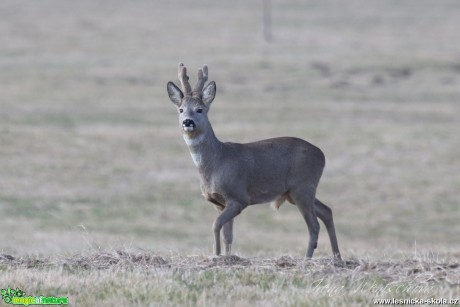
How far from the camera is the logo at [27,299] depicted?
27.8 ft

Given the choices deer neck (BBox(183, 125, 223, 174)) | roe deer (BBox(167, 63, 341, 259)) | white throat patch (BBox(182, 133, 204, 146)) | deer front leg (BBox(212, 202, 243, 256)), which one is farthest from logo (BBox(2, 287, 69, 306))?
white throat patch (BBox(182, 133, 204, 146))

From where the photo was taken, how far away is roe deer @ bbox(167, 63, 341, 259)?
11766mm

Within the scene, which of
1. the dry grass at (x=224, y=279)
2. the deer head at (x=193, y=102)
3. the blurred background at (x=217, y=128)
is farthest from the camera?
the blurred background at (x=217, y=128)

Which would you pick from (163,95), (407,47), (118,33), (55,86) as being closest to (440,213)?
(163,95)

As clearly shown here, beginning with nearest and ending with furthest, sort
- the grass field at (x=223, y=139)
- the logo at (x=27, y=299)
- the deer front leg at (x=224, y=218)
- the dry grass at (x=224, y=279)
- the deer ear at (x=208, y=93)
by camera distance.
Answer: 1. the logo at (x=27, y=299)
2. the dry grass at (x=224, y=279)
3. the grass field at (x=223, y=139)
4. the deer front leg at (x=224, y=218)
5. the deer ear at (x=208, y=93)

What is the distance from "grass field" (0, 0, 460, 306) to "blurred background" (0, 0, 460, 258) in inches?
3.8

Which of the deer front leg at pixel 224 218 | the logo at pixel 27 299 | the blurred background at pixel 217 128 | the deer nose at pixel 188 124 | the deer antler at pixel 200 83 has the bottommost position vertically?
the logo at pixel 27 299

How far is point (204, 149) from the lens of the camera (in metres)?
12.0

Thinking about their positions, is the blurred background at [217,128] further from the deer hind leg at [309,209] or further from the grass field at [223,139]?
the deer hind leg at [309,209]

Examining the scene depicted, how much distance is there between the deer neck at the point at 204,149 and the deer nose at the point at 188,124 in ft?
0.92

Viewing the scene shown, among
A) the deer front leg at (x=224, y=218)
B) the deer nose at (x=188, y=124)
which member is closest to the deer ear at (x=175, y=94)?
→ the deer nose at (x=188, y=124)

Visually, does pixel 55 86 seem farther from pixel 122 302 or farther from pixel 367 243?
pixel 122 302

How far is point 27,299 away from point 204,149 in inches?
154

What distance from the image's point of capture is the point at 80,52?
6362cm
